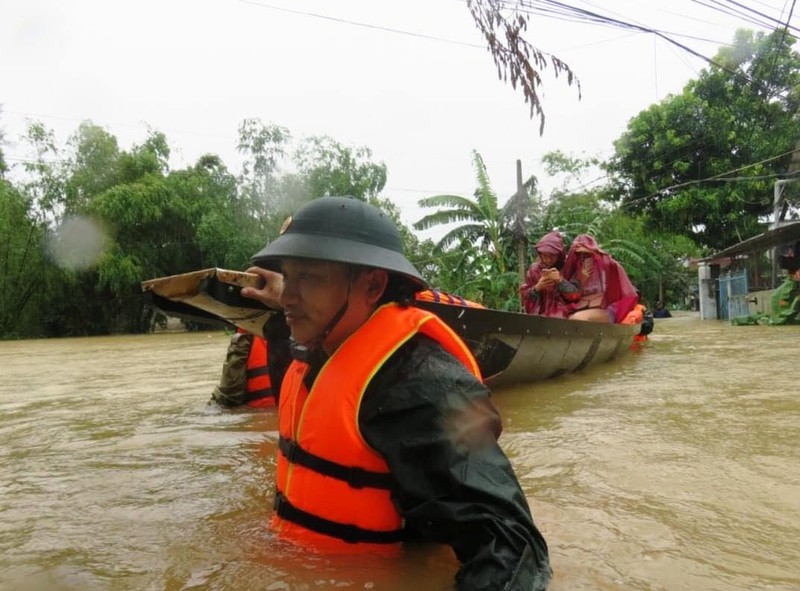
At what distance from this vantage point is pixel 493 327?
4.33 metres

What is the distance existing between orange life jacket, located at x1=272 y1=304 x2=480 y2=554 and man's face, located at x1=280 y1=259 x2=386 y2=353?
0.20 feet

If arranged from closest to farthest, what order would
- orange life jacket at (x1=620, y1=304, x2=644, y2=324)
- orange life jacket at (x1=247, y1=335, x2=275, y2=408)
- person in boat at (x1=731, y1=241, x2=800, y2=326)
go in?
orange life jacket at (x1=247, y1=335, x2=275, y2=408), orange life jacket at (x1=620, y1=304, x2=644, y2=324), person in boat at (x1=731, y1=241, x2=800, y2=326)

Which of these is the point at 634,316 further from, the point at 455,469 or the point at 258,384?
the point at 455,469

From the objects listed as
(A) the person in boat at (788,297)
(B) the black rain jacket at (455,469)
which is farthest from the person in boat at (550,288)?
(A) the person in boat at (788,297)

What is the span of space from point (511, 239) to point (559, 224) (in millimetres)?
2105

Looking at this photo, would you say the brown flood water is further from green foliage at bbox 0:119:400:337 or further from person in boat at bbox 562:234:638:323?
green foliage at bbox 0:119:400:337

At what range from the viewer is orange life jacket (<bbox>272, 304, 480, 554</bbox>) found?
57.9 inches

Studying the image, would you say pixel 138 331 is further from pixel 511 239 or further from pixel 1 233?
pixel 511 239

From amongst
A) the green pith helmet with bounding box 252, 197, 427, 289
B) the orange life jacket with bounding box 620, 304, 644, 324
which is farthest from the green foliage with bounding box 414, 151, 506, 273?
the green pith helmet with bounding box 252, 197, 427, 289

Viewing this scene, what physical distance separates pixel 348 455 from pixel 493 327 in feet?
9.69

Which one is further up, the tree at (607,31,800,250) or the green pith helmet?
the tree at (607,31,800,250)

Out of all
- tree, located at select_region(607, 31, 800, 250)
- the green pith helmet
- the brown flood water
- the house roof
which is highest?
tree, located at select_region(607, 31, 800, 250)

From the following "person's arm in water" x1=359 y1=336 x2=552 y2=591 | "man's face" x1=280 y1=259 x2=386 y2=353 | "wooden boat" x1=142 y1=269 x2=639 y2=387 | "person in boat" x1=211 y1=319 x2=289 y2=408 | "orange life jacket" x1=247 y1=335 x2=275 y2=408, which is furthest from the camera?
"orange life jacket" x1=247 y1=335 x2=275 y2=408

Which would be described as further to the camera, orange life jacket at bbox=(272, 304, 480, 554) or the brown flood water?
the brown flood water
